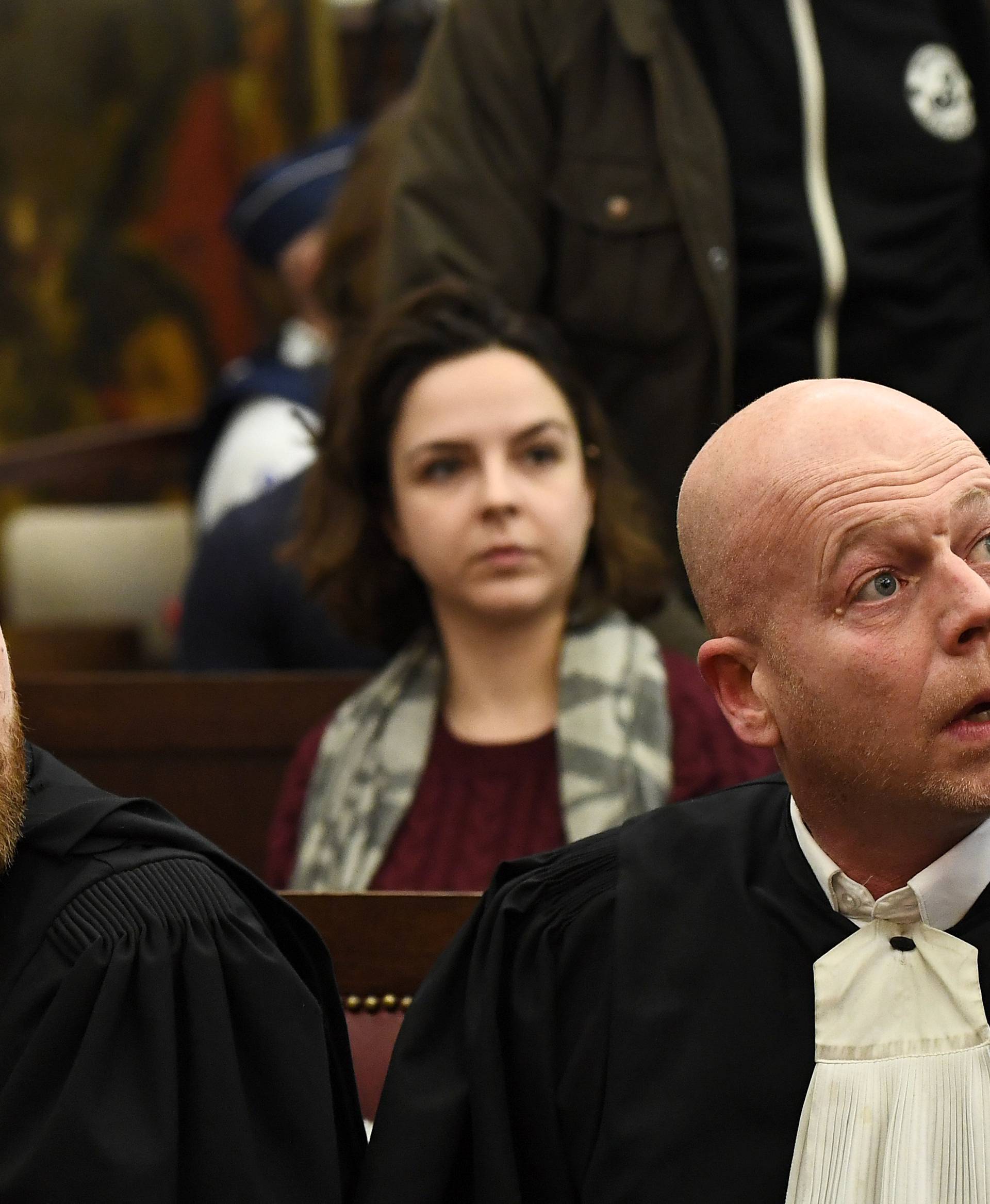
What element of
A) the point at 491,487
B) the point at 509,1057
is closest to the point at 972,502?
the point at 509,1057

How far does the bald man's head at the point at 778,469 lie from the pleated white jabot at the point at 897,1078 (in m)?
0.34

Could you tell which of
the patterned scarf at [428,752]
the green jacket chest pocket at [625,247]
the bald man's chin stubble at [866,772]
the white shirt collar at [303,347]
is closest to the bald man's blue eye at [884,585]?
the bald man's chin stubble at [866,772]

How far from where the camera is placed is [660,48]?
11.5ft

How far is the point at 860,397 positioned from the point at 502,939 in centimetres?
66

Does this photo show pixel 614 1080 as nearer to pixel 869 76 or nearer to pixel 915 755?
pixel 915 755

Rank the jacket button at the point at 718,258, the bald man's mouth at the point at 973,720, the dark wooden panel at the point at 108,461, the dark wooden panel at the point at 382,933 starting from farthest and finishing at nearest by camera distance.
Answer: the dark wooden panel at the point at 108,461
the jacket button at the point at 718,258
the dark wooden panel at the point at 382,933
the bald man's mouth at the point at 973,720

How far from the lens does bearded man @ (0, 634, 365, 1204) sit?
1.88 meters

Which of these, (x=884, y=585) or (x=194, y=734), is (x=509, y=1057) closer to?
(x=884, y=585)

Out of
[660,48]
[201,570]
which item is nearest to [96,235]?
[201,570]

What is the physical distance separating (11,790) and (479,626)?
121 cm

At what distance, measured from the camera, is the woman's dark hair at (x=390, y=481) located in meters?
3.27

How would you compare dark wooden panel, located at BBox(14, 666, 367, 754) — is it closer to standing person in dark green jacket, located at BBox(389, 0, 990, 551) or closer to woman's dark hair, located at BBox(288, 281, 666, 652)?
woman's dark hair, located at BBox(288, 281, 666, 652)

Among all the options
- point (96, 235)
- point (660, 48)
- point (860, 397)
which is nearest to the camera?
point (860, 397)

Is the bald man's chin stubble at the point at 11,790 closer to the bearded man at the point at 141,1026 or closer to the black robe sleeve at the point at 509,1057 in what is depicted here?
the bearded man at the point at 141,1026
